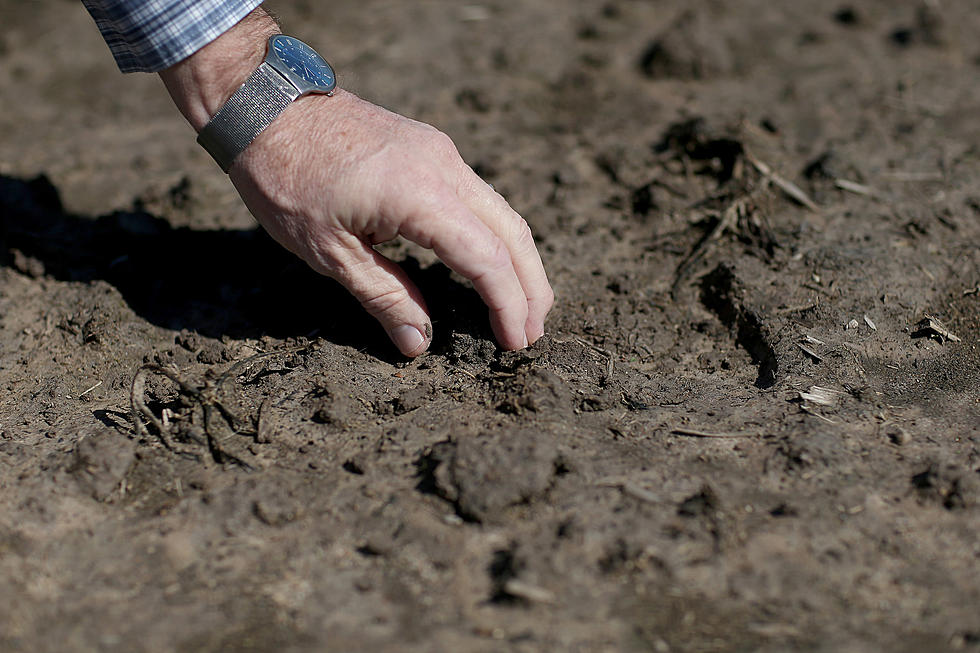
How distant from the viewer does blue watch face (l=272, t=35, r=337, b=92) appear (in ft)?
7.58

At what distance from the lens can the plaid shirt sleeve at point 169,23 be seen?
87.0 inches

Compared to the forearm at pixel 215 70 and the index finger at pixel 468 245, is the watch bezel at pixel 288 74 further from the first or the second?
the index finger at pixel 468 245

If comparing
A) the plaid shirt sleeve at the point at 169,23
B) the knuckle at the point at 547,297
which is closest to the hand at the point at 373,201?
the knuckle at the point at 547,297

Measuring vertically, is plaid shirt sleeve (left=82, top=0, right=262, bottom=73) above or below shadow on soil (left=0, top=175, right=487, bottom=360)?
above

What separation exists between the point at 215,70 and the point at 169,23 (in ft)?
0.53

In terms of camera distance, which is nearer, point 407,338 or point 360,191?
point 360,191

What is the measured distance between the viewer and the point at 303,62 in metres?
2.35

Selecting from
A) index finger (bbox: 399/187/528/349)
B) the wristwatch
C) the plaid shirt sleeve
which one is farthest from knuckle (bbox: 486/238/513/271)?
the plaid shirt sleeve

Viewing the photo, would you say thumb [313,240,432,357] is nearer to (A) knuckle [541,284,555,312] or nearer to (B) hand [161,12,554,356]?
(B) hand [161,12,554,356]

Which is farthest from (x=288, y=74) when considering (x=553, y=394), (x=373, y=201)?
(x=553, y=394)

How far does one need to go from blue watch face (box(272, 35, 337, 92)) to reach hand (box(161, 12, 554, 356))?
5 centimetres

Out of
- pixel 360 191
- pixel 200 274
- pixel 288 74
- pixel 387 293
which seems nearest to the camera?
pixel 360 191

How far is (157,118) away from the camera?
14.5 ft

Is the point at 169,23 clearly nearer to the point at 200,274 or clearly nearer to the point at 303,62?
the point at 303,62
